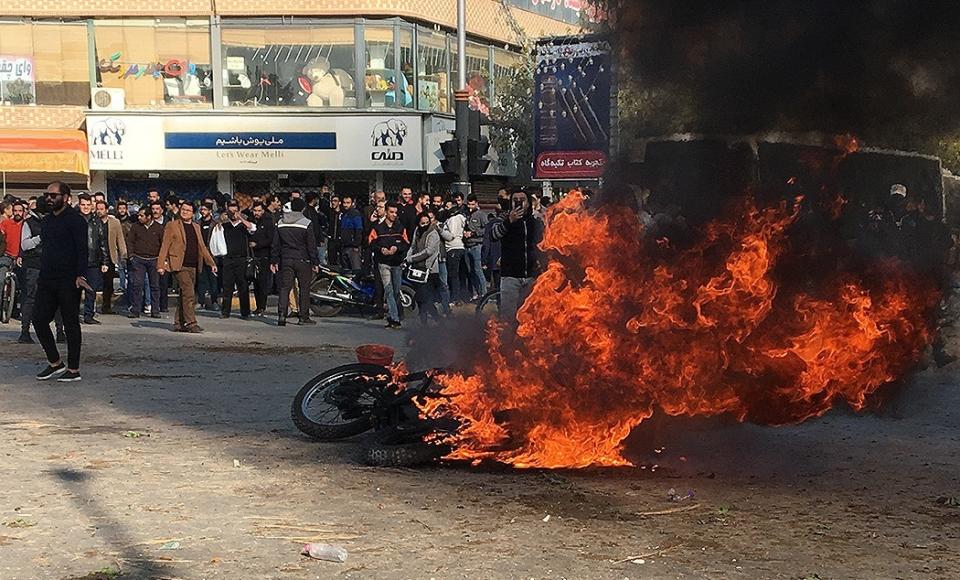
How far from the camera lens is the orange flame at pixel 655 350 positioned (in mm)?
6602

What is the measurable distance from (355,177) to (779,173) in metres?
25.6

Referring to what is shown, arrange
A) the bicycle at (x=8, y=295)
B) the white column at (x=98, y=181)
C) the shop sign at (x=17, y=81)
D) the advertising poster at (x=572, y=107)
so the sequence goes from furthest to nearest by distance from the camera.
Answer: the white column at (x=98, y=181), the shop sign at (x=17, y=81), the bicycle at (x=8, y=295), the advertising poster at (x=572, y=107)

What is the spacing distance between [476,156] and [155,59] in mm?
14026

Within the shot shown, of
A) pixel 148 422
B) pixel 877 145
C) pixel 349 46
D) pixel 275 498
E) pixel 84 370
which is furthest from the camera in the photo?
pixel 349 46

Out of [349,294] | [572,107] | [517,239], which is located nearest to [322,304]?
[349,294]

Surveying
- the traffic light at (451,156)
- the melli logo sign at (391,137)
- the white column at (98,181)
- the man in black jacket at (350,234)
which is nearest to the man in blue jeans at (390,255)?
the man in black jacket at (350,234)

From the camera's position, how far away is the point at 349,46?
30.9 m

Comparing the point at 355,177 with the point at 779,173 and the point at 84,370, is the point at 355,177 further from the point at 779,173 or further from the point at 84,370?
the point at 779,173

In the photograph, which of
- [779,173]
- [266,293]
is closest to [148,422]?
[779,173]

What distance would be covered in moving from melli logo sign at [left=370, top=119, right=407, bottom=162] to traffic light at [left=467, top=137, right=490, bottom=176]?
9.59m

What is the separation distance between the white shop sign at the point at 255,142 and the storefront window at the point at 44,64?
4.13 feet

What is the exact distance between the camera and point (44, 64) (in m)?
31.3

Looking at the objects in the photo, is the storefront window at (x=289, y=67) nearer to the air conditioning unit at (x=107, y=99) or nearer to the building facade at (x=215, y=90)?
the building facade at (x=215, y=90)

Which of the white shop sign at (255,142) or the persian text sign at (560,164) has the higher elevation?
the white shop sign at (255,142)
